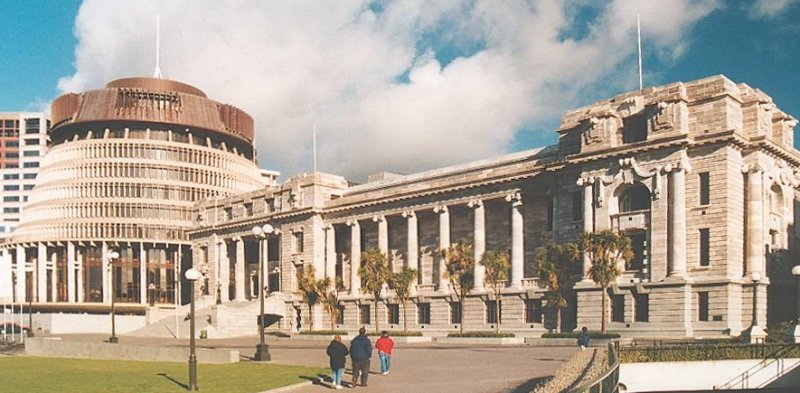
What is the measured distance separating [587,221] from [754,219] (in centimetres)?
1293

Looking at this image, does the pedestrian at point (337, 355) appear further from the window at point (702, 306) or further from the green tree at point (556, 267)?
the window at point (702, 306)

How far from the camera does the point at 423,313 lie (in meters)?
82.9

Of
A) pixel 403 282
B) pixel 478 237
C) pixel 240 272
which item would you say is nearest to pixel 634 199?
pixel 478 237

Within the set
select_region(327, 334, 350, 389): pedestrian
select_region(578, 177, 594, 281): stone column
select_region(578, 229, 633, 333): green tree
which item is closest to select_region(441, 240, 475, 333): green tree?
select_region(578, 177, 594, 281): stone column

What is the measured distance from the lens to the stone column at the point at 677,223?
6031 cm

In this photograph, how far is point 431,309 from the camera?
8144 cm

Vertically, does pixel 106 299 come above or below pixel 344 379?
below

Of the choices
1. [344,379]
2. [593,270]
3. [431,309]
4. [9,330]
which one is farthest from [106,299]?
[344,379]

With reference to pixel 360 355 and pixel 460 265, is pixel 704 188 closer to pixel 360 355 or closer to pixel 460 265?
pixel 460 265

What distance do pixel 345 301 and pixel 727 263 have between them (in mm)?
45605

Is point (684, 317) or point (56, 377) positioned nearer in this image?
point (56, 377)

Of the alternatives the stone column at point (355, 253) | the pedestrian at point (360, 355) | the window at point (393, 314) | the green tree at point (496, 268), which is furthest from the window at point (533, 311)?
the pedestrian at point (360, 355)

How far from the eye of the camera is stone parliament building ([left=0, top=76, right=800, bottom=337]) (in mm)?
60156

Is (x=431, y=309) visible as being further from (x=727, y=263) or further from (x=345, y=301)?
(x=727, y=263)
